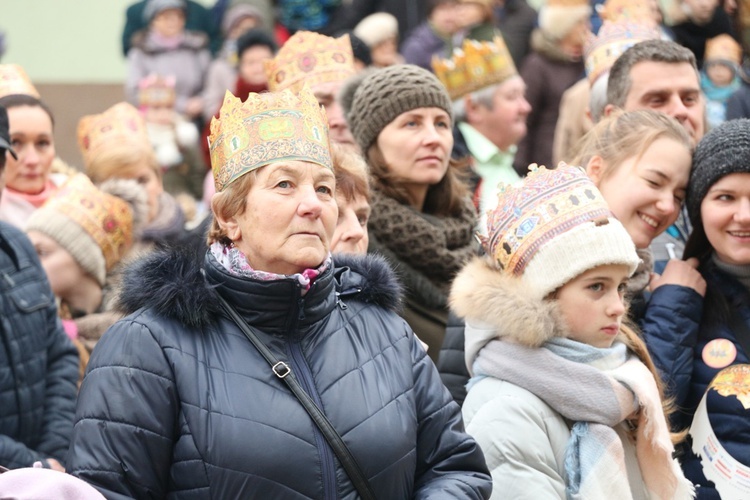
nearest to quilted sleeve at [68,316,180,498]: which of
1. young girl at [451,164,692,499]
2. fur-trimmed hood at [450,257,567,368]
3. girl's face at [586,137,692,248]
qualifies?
young girl at [451,164,692,499]

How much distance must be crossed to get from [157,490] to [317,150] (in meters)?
1.14

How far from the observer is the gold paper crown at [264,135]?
402 centimetres

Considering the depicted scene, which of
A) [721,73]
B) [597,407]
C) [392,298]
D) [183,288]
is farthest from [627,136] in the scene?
[721,73]

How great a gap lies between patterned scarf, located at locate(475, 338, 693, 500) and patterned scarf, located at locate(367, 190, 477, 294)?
1.18 m

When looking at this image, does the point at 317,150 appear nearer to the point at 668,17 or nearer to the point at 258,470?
the point at 258,470

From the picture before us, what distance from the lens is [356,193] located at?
5.16m

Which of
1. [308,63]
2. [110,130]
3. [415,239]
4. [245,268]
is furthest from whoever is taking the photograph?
[110,130]

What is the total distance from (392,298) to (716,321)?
1463 mm

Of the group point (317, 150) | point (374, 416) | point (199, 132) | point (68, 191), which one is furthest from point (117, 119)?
point (374, 416)

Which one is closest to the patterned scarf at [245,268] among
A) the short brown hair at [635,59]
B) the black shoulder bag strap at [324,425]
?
the black shoulder bag strap at [324,425]

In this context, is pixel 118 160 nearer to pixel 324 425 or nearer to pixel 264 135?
pixel 264 135

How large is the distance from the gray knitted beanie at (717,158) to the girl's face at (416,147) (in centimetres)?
113

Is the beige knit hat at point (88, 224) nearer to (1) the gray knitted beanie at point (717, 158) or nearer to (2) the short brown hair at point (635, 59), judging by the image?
(2) the short brown hair at point (635, 59)

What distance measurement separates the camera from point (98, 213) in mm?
6566
